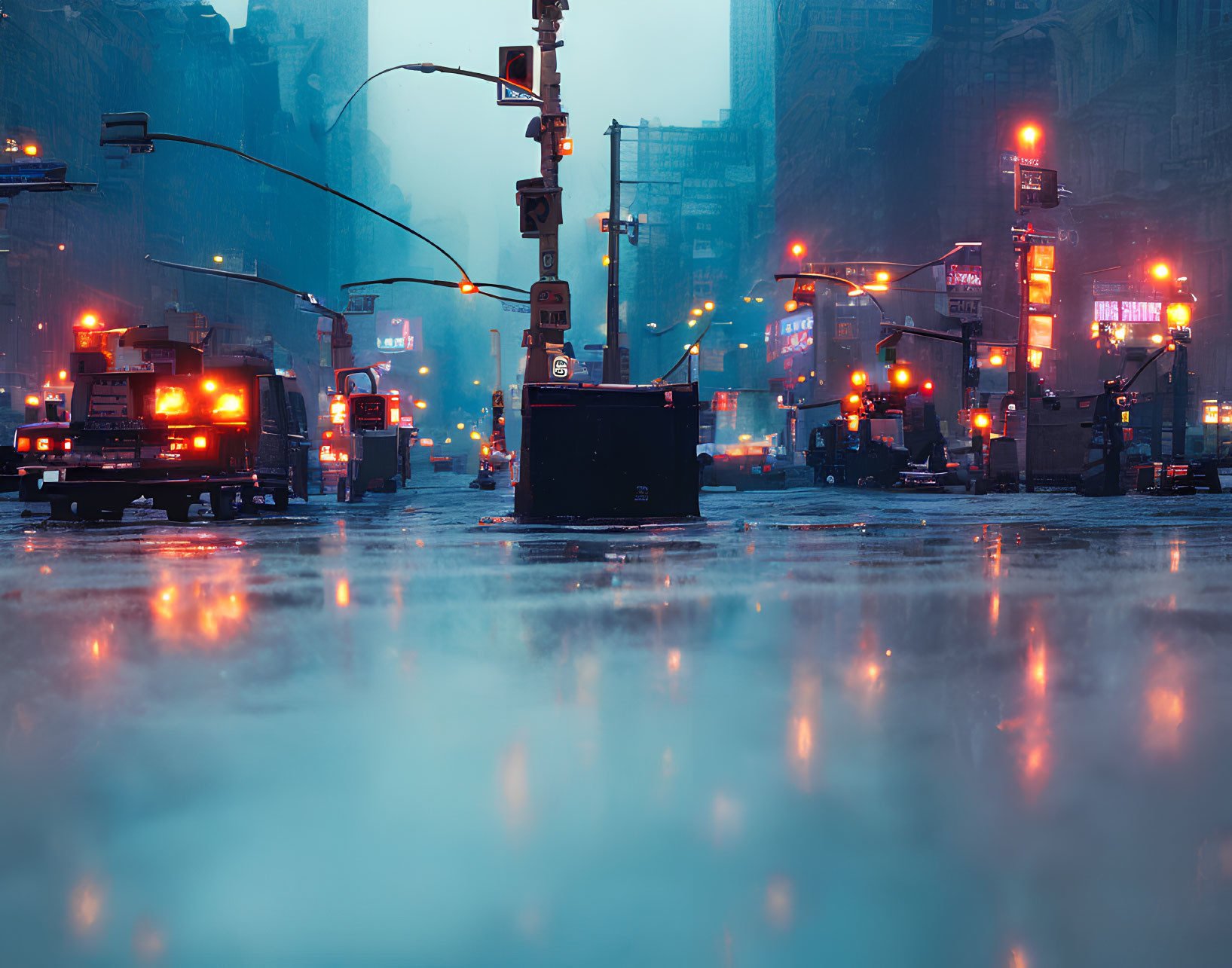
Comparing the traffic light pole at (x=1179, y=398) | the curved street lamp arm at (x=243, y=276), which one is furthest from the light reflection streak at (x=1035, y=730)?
the traffic light pole at (x=1179, y=398)

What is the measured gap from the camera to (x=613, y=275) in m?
30.8

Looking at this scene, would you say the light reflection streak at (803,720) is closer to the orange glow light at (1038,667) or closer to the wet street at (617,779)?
the wet street at (617,779)

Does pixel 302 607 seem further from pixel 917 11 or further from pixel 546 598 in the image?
pixel 917 11

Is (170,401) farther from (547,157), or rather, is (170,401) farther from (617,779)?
(617,779)

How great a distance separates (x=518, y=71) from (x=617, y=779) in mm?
18434

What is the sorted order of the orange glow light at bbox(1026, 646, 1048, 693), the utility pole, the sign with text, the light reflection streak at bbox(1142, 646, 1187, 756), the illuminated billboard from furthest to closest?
the illuminated billboard, the sign with text, the utility pole, the orange glow light at bbox(1026, 646, 1048, 693), the light reflection streak at bbox(1142, 646, 1187, 756)

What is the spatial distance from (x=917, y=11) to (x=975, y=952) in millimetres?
119871

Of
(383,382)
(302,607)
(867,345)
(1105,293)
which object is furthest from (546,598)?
(383,382)

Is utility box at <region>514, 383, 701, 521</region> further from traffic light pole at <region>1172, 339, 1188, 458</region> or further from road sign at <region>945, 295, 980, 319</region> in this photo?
traffic light pole at <region>1172, 339, 1188, 458</region>

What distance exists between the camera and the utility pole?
29438 millimetres

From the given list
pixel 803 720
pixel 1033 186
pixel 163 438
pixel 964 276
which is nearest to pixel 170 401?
pixel 163 438

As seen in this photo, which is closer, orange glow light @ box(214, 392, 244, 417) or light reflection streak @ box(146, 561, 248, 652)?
light reflection streak @ box(146, 561, 248, 652)

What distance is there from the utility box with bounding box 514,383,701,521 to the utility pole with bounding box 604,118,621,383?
1069cm

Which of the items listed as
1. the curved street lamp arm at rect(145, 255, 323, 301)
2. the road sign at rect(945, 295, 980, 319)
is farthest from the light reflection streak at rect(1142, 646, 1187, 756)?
the road sign at rect(945, 295, 980, 319)
